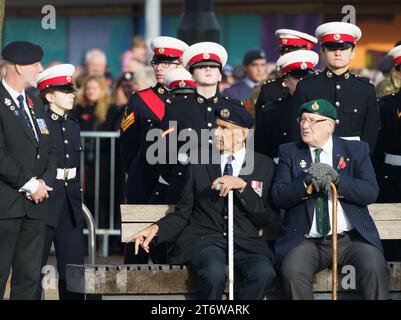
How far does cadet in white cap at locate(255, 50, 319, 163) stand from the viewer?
12383 millimetres

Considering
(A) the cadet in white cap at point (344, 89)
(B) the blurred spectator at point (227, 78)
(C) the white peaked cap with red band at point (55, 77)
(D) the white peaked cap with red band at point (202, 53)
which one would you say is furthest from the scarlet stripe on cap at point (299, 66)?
(B) the blurred spectator at point (227, 78)

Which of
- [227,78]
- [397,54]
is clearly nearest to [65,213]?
[397,54]

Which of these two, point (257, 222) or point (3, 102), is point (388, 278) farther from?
point (3, 102)

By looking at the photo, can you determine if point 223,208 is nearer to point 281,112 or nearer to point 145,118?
point 281,112

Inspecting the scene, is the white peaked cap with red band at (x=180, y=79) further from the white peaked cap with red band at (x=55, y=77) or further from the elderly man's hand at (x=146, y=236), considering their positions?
the elderly man's hand at (x=146, y=236)

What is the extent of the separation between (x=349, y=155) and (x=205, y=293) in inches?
60.5

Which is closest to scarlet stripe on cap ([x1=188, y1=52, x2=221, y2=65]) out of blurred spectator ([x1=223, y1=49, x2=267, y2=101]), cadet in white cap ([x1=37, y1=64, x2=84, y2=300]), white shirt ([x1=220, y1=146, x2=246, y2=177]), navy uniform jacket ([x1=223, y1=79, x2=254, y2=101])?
white shirt ([x1=220, y1=146, x2=246, y2=177])

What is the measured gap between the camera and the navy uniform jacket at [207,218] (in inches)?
424

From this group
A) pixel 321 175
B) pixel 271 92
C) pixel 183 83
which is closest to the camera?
pixel 321 175

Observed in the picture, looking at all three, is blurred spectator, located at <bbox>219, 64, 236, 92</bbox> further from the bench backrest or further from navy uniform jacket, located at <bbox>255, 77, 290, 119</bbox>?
the bench backrest

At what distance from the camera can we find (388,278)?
35.1ft

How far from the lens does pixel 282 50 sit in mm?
13180

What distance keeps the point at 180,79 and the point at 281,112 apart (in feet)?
2.95

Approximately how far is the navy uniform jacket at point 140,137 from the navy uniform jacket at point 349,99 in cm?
145
